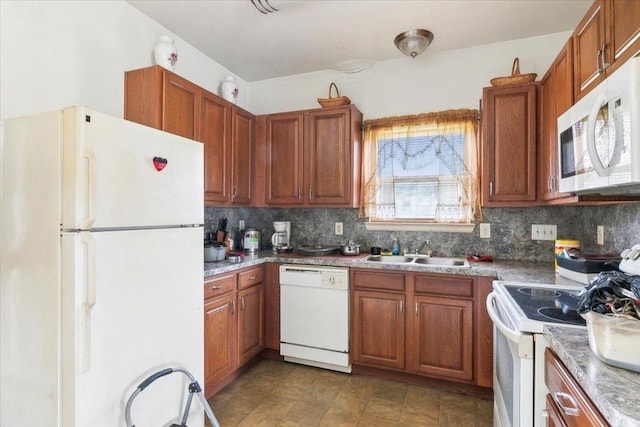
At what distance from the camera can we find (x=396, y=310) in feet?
8.00

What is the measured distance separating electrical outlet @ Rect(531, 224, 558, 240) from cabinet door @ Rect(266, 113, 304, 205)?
1.94 m

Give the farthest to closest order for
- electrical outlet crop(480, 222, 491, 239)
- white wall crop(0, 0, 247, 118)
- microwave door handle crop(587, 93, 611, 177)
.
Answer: electrical outlet crop(480, 222, 491, 239) → white wall crop(0, 0, 247, 118) → microwave door handle crop(587, 93, 611, 177)

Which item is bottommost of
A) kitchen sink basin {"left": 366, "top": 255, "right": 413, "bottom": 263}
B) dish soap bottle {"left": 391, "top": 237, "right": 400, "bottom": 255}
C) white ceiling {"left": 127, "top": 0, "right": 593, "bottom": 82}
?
kitchen sink basin {"left": 366, "top": 255, "right": 413, "bottom": 263}

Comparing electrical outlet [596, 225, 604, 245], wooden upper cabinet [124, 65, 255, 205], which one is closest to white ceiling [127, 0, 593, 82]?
wooden upper cabinet [124, 65, 255, 205]

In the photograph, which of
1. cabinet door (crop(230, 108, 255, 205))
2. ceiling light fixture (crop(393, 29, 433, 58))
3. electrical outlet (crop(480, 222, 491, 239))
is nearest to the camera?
ceiling light fixture (crop(393, 29, 433, 58))

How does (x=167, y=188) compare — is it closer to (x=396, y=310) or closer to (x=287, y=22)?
(x=287, y=22)

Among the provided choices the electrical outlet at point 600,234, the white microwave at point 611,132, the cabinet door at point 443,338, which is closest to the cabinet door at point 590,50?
the white microwave at point 611,132

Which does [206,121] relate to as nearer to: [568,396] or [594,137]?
[594,137]

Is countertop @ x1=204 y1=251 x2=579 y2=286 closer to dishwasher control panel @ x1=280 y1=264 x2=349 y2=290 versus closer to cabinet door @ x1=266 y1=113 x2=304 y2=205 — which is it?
dishwasher control panel @ x1=280 y1=264 x2=349 y2=290

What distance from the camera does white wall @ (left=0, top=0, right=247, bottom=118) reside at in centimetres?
161

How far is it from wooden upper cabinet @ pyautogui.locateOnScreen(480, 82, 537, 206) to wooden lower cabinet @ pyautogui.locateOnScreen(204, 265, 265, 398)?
6.34 ft

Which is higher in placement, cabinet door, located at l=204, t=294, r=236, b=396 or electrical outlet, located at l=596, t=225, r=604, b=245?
electrical outlet, located at l=596, t=225, r=604, b=245

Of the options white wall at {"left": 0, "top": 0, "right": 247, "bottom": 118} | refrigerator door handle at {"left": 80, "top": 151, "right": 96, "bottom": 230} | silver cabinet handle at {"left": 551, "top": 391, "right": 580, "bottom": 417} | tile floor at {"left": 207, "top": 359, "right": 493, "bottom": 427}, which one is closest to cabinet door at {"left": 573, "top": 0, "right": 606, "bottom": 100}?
silver cabinet handle at {"left": 551, "top": 391, "right": 580, "bottom": 417}

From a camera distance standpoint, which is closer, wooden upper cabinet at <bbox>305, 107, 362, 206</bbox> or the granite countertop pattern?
the granite countertop pattern
